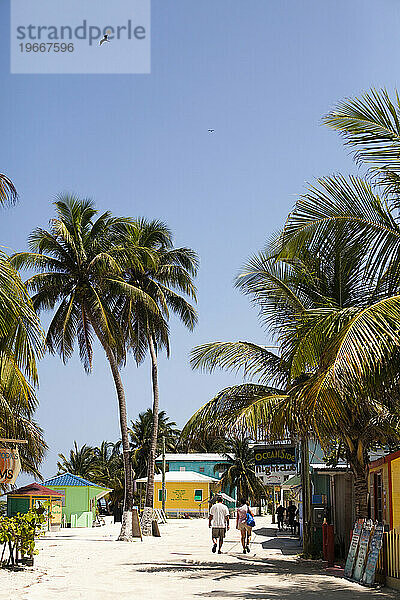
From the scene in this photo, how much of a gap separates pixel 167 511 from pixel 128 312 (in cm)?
4180

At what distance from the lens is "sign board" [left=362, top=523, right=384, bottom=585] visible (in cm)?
1334

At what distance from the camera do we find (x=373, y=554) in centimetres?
1352

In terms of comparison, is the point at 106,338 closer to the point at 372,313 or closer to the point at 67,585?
the point at 67,585

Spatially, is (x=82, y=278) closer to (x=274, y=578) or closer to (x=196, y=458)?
(x=274, y=578)

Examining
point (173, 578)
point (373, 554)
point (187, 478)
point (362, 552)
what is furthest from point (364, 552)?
point (187, 478)

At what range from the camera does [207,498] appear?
67.2m

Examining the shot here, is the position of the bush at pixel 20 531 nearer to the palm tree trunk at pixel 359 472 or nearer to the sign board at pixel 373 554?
the sign board at pixel 373 554

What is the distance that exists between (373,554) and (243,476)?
52023 millimetres

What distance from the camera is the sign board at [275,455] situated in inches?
809

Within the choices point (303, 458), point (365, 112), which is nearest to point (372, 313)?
point (365, 112)

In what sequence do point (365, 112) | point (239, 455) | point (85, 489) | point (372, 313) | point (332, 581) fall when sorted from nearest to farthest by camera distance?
point (372, 313) → point (365, 112) → point (332, 581) → point (85, 489) → point (239, 455)

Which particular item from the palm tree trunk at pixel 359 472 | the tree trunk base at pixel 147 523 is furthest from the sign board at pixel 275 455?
the tree trunk base at pixel 147 523

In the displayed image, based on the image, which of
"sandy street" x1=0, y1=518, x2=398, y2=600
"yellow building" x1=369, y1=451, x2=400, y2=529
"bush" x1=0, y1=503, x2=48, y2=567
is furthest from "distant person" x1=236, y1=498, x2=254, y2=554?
"bush" x1=0, y1=503, x2=48, y2=567

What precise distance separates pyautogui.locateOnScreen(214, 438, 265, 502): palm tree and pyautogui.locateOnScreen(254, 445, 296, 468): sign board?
4303cm
